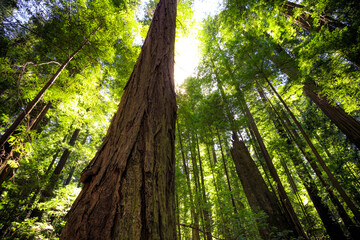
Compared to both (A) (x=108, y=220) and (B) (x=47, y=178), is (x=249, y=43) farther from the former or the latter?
(B) (x=47, y=178)

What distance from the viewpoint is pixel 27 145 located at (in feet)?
9.46

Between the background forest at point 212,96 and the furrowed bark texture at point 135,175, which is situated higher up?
the background forest at point 212,96

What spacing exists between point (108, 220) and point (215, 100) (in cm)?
793

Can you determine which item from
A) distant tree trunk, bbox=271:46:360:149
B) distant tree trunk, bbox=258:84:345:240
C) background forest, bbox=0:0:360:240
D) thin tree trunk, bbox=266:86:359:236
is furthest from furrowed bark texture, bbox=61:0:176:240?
distant tree trunk, bbox=258:84:345:240

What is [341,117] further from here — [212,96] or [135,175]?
[135,175]

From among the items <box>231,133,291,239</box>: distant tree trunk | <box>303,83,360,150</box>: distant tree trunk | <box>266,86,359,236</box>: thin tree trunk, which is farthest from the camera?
<box>266,86,359,236</box>: thin tree trunk

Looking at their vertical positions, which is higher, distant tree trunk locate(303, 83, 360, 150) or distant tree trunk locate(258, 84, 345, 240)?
distant tree trunk locate(303, 83, 360, 150)

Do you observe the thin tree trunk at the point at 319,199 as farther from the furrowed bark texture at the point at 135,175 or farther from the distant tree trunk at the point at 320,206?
the furrowed bark texture at the point at 135,175

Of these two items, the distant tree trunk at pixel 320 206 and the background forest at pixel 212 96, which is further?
the distant tree trunk at pixel 320 206

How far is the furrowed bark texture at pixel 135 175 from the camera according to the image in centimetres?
72

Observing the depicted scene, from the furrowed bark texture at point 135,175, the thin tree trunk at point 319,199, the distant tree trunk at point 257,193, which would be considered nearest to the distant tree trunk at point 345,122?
the thin tree trunk at point 319,199

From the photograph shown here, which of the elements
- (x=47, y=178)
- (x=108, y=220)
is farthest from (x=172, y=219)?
(x=47, y=178)

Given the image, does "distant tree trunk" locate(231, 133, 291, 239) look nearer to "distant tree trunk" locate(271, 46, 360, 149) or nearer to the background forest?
the background forest

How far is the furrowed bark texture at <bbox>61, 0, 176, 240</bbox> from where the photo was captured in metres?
0.72
